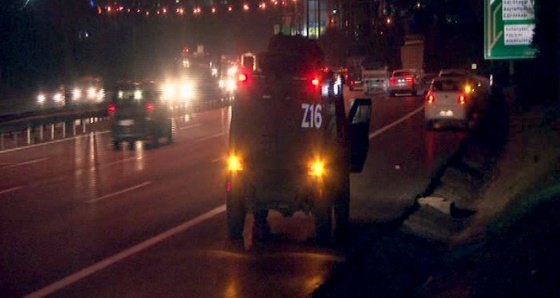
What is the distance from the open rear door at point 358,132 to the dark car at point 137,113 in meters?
17.3

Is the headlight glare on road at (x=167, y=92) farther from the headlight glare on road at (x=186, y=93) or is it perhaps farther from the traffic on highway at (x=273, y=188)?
the headlight glare on road at (x=186, y=93)

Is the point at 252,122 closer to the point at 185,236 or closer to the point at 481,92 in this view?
the point at 185,236

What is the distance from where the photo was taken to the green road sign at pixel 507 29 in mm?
33219

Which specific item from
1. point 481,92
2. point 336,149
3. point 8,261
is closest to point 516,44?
point 481,92

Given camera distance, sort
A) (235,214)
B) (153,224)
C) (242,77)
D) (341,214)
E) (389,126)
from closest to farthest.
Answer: (242,77), (235,214), (341,214), (153,224), (389,126)

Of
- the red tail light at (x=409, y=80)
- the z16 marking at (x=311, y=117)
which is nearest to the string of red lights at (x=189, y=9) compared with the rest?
the red tail light at (x=409, y=80)

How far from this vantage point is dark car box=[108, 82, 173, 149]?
32219 mm

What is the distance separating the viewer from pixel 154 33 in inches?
3720

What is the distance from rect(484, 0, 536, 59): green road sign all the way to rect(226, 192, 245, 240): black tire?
67.8 feet

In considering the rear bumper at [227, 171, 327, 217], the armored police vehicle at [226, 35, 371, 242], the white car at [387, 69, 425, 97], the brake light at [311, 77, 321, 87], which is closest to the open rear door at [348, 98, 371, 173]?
the armored police vehicle at [226, 35, 371, 242]

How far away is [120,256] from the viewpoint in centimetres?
1362

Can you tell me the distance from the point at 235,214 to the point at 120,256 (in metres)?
1.81

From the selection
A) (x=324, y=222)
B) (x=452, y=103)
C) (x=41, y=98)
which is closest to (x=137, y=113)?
(x=452, y=103)

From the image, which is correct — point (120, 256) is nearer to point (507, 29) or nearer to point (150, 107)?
point (150, 107)
